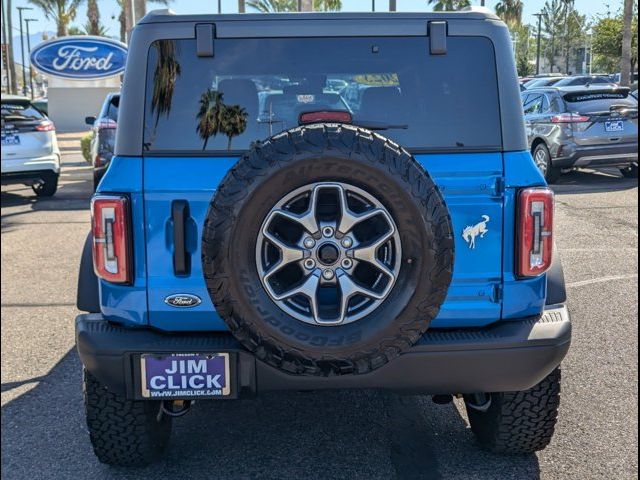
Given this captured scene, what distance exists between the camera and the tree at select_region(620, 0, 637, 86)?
17.1 meters

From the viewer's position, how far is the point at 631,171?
13.1m

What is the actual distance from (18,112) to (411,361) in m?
10.1

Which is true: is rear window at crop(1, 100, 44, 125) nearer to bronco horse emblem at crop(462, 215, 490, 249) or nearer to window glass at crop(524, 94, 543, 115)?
window glass at crop(524, 94, 543, 115)

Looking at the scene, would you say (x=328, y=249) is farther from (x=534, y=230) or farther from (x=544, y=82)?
(x=544, y=82)

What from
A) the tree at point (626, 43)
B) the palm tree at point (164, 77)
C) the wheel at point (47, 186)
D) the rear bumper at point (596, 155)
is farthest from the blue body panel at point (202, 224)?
the tree at point (626, 43)

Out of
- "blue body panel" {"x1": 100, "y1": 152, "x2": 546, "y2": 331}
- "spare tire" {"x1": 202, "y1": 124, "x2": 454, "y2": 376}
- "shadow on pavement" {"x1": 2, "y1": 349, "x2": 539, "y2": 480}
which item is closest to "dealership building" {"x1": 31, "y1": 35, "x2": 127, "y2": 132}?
"shadow on pavement" {"x1": 2, "y1": 349, "x2": 539, "y2": 480}

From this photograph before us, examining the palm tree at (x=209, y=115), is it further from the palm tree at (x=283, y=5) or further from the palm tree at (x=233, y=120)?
the palm tree at (x=283, y=5)

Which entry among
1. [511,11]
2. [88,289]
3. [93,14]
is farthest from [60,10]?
[88,289]

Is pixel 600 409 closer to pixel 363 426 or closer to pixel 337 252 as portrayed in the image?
pixel 363 426

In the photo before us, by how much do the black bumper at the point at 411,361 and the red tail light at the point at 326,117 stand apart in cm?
87

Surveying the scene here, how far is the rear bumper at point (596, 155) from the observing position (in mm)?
12156

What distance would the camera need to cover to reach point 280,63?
299 centimetres

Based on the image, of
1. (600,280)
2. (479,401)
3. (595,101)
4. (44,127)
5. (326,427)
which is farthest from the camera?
(595,101)

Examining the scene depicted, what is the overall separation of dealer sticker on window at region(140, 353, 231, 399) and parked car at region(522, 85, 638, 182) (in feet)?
34.4
